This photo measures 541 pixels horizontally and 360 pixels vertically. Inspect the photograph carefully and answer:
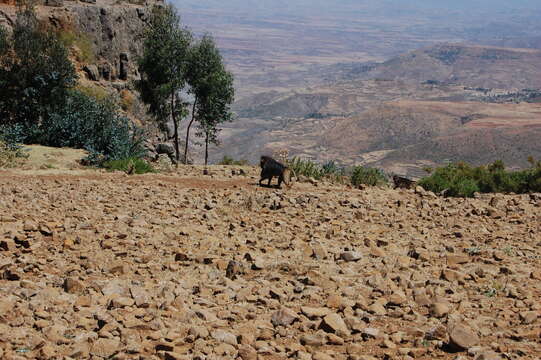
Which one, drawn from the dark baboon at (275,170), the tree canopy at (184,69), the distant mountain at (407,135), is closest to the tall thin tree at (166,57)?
the tree canopy at (184,69)

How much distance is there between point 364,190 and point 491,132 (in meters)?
106

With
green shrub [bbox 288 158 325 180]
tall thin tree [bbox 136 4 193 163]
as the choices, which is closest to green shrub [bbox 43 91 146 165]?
green shrub [bbox 288 158 325 180]

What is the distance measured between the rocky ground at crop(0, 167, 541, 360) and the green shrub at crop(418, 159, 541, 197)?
3.71 m

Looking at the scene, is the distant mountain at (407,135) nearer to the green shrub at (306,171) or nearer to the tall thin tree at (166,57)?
the tall thin tree at (166,57)

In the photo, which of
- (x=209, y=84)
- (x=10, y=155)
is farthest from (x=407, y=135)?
(x=10, y=155)

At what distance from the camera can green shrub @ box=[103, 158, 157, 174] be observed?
48.8 feet

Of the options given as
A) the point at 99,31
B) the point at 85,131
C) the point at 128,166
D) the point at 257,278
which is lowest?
the point at 128,166

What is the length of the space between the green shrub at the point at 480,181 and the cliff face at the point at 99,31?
67.3 ft

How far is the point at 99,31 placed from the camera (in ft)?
105

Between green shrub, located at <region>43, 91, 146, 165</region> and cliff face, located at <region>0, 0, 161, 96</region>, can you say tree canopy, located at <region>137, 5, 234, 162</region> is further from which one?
green shrub, located at <region>43, 91, 146, 165</region>

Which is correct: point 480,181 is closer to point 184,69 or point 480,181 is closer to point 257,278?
point 257,278

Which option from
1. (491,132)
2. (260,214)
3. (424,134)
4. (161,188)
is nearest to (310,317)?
(260,214)

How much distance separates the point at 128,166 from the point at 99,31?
20.4 metres

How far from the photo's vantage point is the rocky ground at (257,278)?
15.7ft
